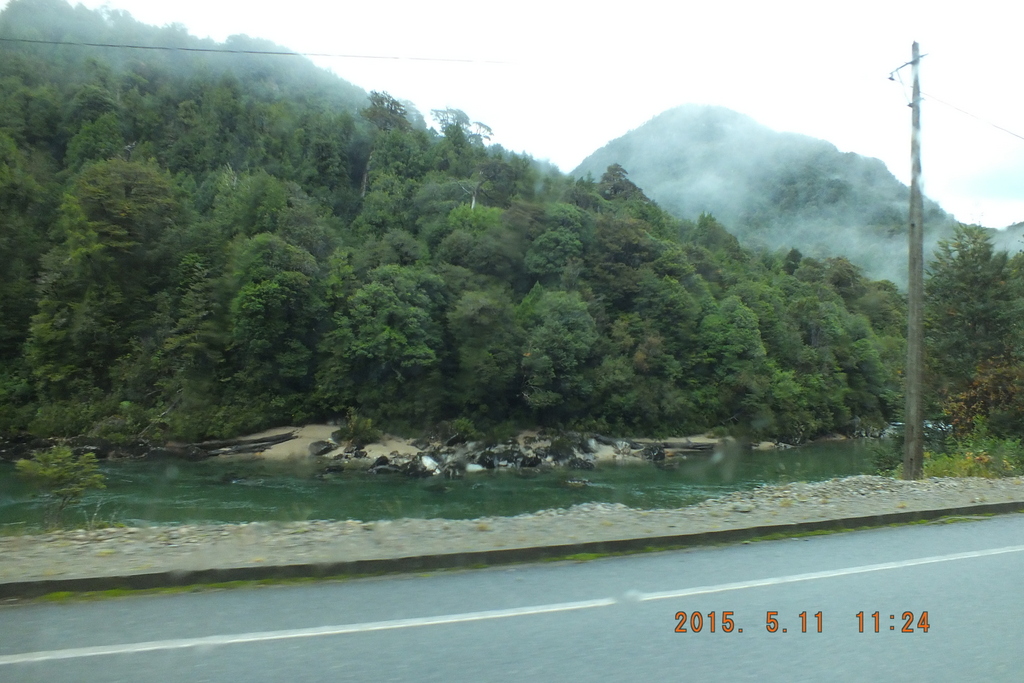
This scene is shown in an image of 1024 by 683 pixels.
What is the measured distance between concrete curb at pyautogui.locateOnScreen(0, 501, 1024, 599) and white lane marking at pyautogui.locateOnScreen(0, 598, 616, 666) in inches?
49.3

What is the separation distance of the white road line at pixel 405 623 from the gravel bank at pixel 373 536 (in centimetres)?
139

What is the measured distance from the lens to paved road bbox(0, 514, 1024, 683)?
421 cm

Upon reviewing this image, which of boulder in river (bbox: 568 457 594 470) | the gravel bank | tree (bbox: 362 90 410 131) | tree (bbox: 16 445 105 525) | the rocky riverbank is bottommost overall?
boulder in river (bbox: 568 457 594 470)

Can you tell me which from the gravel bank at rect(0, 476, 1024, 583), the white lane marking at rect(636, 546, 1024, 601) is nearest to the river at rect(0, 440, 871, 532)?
the gravel bank at rect(0, 476, 1024, 583)

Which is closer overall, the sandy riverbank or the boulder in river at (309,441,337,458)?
the sandy riverbank

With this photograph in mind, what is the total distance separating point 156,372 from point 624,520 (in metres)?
38.2

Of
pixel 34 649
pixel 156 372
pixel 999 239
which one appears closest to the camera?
pixel 34 649

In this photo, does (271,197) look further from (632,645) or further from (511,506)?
(632,645)

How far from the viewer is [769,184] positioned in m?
153

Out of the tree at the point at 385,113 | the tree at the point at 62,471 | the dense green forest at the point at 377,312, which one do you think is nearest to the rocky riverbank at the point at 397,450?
the dense green forest at the point at 377,312

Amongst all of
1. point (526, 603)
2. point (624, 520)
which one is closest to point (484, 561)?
point (526, 603)

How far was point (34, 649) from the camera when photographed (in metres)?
4.34

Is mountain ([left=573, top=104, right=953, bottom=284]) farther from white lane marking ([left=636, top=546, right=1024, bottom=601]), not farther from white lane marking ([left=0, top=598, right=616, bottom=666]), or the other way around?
white lane marking ([left=0, top=598, right=616, bottom=666])

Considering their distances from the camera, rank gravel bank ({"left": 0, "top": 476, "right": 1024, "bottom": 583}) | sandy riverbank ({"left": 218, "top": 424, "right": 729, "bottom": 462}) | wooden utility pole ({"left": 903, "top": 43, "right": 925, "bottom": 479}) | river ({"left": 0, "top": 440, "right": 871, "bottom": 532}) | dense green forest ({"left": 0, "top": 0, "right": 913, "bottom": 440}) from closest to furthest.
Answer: gravel bank ({"left": 0, "top": 476, "right": 1024, "bottom": 583}) < wooden utility pole ({"left": 903, "top": 43, "right": 925, "bottom": 479}) < river ({"left": 0, "top": 440, "right": 871, "bottom": 532}) < sandy riverbank ({"left": 218, "top": 424, "right": 729, "bottom": 462}) < dense green forest ({"left": 0, "top": 0, "right": 913, "bottom": 440})
